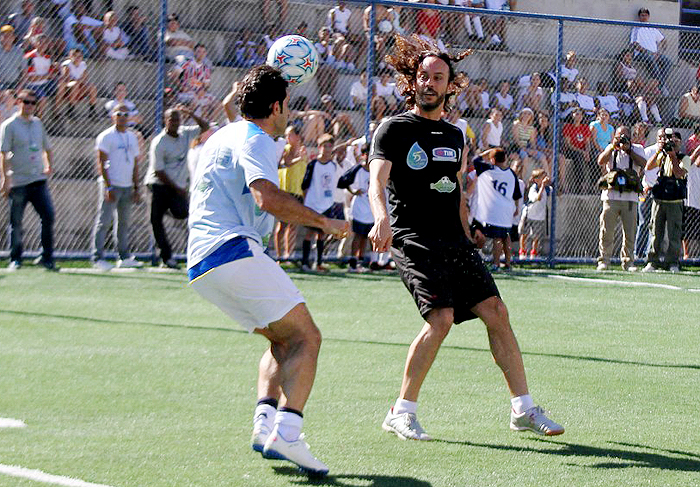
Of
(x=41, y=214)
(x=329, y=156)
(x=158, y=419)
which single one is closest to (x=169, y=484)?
(x=158, y=419)

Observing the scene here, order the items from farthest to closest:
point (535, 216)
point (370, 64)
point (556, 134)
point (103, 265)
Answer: point (535, 216), point (556, 134), point (370, 64), point (103, 265)

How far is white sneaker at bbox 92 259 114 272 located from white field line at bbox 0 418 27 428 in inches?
342

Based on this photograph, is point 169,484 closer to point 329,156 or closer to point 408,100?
point 408,100

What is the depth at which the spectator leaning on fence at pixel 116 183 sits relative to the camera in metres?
15.2

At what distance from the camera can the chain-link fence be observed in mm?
16828

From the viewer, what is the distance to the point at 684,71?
1906cm

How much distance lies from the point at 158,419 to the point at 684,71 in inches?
576

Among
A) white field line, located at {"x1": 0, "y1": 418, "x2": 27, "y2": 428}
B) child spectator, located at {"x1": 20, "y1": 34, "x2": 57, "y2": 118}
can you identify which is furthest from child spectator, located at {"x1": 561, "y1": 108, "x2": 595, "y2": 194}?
white field line, located at {"x1": 0, "y1": 418, "x2": 27, "y2": 428}

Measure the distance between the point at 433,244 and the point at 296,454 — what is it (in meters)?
1.58

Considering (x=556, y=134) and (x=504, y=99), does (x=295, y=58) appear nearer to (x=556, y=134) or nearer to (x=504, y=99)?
(x=556, y=134)

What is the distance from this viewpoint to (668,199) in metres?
17.5

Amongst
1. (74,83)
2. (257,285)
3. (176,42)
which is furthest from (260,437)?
(176,42)

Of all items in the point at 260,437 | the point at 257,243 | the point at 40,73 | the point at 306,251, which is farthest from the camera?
the point at 40,73

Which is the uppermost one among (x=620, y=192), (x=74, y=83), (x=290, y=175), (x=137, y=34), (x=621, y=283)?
(x=137, y=34)
